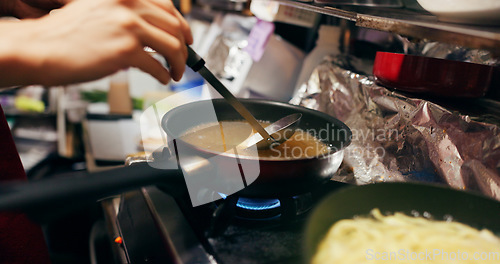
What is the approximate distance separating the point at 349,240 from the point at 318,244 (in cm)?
9

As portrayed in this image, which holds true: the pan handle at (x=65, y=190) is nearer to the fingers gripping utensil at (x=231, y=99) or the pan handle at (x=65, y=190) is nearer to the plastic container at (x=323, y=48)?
the fingers gripping utensil at (x=231, y=99)

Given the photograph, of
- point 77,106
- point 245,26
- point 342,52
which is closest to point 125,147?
point 77,106

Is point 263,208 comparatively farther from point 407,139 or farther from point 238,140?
point 407,139

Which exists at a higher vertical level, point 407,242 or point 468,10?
point 468,10

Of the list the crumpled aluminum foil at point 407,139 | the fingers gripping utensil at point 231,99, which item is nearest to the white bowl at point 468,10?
the crumpled aluminum foil at point 407,139

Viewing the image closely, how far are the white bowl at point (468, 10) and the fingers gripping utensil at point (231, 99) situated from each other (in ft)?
1.54

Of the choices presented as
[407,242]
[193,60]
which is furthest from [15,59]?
[407,242]

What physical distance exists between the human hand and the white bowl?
0.67 metres

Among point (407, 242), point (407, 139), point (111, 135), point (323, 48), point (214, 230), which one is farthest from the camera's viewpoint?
point (111, 135)

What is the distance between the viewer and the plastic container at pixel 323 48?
152cm

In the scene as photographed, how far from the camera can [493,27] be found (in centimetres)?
73

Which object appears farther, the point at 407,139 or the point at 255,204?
the point at 407,139

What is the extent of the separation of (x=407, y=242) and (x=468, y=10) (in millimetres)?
546

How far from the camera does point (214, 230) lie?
0.77 m
